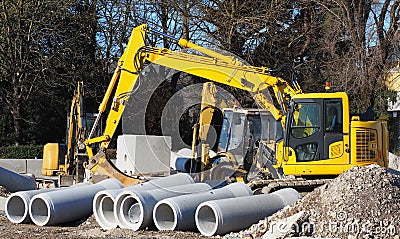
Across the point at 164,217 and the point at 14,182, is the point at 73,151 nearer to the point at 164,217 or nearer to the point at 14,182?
the point at 14,182

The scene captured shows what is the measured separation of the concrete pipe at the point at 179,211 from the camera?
10086 mm

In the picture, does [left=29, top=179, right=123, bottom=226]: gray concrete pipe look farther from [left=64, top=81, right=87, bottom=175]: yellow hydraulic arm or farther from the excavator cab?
[left=64, top=81, right=87, bottom=175]: yellow hydraulic arm

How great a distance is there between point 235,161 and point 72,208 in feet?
14.8

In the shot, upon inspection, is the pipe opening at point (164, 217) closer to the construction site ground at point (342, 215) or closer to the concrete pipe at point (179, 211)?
the concrete pipe at point (179, 211)

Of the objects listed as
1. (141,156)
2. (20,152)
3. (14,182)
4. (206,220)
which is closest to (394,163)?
(141,156)

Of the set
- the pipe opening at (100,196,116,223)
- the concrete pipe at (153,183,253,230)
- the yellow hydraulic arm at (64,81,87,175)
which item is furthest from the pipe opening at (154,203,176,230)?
the yellow hydraulic arm at (64,81,87,175)

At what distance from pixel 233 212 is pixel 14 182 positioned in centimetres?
772

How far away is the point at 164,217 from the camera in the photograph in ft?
34.5

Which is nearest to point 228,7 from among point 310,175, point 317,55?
point 317,55

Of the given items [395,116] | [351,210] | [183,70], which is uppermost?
[183,70]

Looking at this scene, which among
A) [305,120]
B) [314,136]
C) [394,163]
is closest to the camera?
[314,136]

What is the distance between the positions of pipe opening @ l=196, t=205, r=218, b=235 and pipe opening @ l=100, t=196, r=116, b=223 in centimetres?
166

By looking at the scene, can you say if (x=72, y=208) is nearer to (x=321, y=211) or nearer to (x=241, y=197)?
(x=241, y=197)

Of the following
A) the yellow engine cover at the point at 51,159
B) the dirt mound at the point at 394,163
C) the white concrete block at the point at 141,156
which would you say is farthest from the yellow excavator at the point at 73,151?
the dirt mound at the point at 394,163
